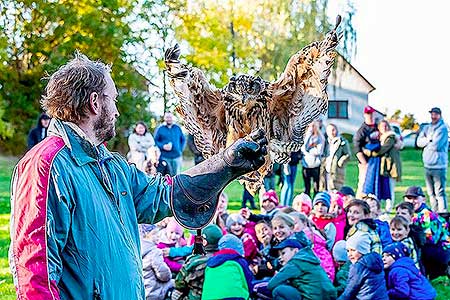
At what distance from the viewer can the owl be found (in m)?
3.47

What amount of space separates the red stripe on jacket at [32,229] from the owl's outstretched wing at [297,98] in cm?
140

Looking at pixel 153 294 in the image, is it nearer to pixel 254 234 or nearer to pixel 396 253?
pixel 254 234

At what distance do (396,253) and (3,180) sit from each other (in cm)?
1457

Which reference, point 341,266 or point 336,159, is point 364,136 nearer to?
point 336,159

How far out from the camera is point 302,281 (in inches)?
223

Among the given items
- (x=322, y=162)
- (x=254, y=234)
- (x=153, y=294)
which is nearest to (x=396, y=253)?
(x=254, y=234)

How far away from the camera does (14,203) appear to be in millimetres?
2516

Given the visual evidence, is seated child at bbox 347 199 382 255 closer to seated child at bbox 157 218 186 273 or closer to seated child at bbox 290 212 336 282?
seated child at bbox 290 212 336 282

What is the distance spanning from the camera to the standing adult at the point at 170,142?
13.0 meters

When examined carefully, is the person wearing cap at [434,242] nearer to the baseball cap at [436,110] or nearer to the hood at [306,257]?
the hood at [306,257]

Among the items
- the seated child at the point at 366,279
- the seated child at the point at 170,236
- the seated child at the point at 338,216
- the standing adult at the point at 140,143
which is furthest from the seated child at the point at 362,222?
the standing adult at the point at 140,143

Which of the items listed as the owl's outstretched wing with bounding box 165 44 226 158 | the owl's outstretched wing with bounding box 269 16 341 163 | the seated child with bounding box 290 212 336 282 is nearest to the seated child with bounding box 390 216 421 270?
the seated child with bounding box 290 212 336 282

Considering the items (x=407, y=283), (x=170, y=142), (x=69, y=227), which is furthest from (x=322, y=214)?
(x=69, y=227)

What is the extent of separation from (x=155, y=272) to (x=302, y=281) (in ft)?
4.30
